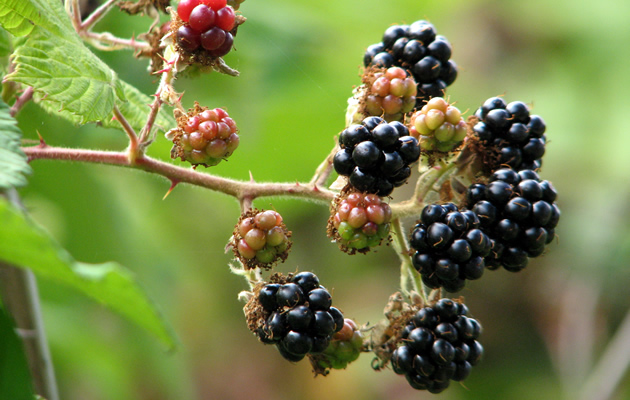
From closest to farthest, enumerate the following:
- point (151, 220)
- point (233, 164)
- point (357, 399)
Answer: point (233, 164)
point (151, 220)
point (357, 399)

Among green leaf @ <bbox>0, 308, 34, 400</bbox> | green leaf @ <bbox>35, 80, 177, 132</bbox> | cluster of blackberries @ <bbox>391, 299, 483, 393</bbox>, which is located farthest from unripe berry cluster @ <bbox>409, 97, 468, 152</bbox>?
green leaf @ <bbox>0, 308, 34, 400</bbox>

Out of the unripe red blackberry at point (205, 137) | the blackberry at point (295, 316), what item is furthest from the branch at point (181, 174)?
the blackberry at point (295, 316)

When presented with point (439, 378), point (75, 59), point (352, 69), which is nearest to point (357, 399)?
point (352, 69)

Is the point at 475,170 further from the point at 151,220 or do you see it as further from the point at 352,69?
the point at 151,220

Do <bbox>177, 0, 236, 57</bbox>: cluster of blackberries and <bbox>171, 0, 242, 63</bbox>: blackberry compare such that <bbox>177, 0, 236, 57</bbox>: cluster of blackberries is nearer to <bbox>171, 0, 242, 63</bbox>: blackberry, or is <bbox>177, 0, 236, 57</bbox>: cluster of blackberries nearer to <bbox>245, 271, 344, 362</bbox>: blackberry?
<bbox>171, 0, 242, 63</bbox>: blackberry

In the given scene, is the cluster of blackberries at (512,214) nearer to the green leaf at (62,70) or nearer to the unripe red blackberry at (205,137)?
the unripe red blackberry at (205,137)

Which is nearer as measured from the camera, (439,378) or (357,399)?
(439,378)

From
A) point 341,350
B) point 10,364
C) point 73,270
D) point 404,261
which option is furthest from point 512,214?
point 10,364
